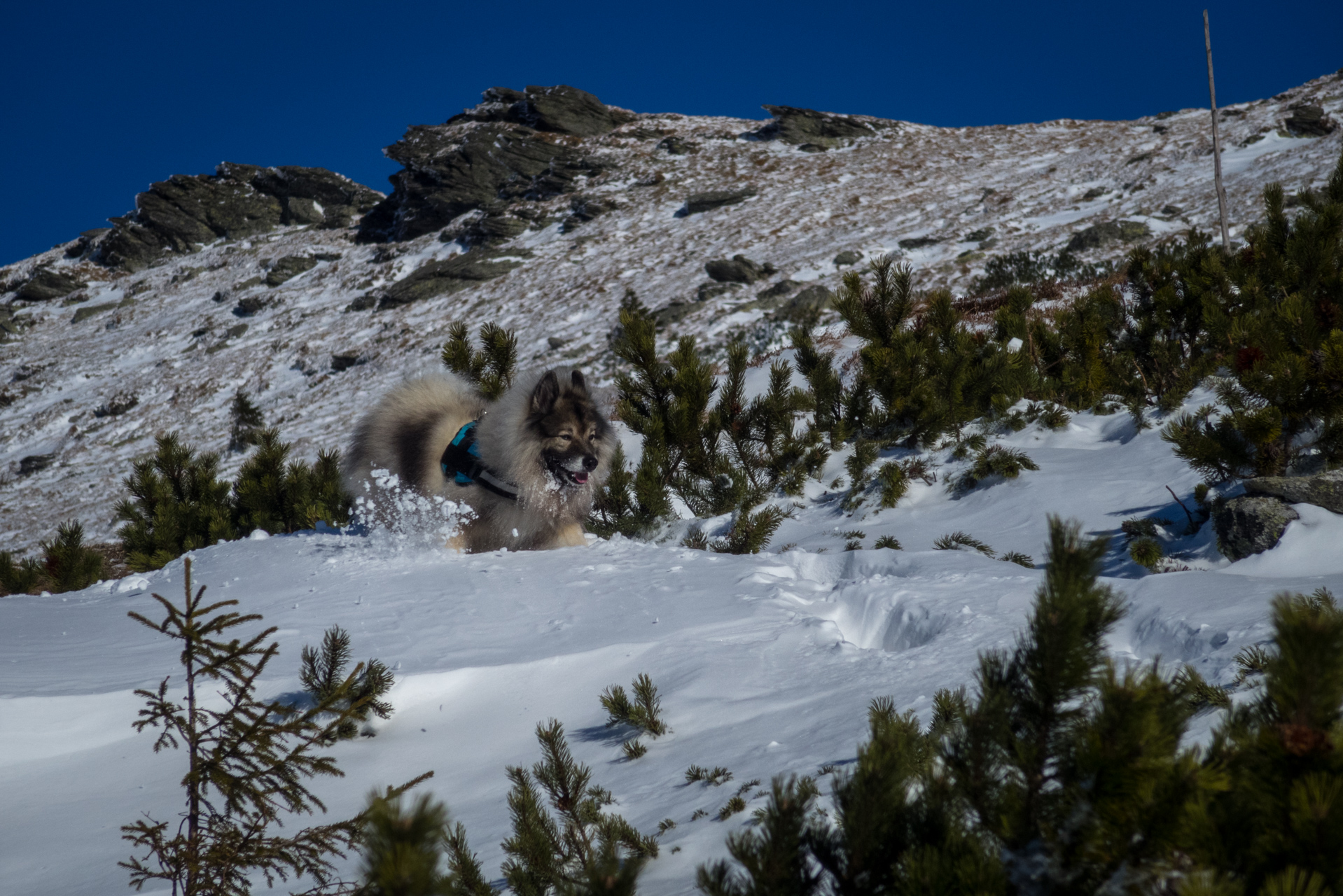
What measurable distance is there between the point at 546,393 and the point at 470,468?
2.92 feet

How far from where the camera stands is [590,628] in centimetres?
373

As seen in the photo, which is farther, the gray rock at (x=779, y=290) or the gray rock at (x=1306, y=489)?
the gray rock at (x=779, y=290)

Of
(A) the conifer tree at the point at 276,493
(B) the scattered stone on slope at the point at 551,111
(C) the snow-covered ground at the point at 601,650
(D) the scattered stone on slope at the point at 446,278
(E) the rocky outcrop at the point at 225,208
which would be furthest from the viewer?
(E) the rocky outcrop at the point at 225,208

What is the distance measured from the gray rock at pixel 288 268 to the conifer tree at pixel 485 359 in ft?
129

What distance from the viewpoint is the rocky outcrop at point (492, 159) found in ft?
138

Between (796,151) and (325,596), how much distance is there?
133 feet

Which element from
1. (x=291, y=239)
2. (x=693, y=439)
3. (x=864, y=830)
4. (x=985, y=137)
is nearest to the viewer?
(x=864, y=830)

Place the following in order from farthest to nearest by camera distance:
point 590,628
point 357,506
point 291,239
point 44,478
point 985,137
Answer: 1. point 291,239
2. point 985,137
3. point 44,478
4. point 357,506
5. point 590,628

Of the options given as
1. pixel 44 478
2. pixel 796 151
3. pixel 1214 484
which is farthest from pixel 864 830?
pixel 796 151

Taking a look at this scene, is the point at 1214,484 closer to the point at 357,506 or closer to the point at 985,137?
the point at 357,506

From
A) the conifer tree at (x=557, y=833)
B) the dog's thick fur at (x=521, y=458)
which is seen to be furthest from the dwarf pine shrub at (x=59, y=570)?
the conifer tree at (x=557, y=833)

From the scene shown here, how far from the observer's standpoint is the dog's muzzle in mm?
5219

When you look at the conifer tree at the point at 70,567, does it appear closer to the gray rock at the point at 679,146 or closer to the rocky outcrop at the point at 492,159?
the rocky outcrop at the point at 492,159

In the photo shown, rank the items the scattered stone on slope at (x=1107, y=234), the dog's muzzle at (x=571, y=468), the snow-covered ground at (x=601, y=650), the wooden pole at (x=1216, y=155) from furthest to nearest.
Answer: the scattered stone on slope at (x=1107, y=234), the wooden pole at (x=1216, y=155), the dog's muzzle at (x=571, y=468), the snow-covered ground at (x=601, y=650)
